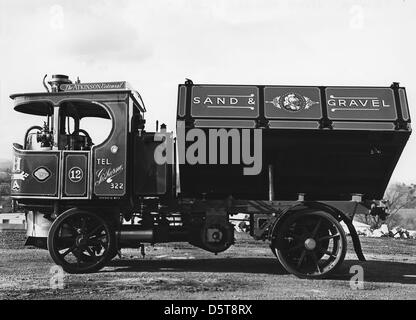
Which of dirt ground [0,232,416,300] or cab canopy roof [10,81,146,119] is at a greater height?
cab canopy roof [10,81,146,119]

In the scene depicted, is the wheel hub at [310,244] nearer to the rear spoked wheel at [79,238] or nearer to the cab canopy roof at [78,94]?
the rear spoked wheel at [79,238]

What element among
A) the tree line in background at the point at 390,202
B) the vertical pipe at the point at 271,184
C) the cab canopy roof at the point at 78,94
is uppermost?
the cab canopy roof at the point at 78,94

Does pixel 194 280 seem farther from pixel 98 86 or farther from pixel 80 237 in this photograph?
pixel 98 86

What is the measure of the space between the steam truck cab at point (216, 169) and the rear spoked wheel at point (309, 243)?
2 cm

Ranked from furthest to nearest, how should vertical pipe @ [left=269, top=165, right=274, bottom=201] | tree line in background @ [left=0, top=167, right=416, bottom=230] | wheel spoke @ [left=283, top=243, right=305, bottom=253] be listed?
tree line in background @ [left=0, top=167, right=416, bottom=230] < vertical pipe @ [left=269, top=165, right=274, bottom=201] < wheel spoke @ [left=283, top=243, right=305, bottom=253]

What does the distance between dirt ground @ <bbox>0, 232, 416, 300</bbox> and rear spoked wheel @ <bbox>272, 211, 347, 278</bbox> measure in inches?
9.8

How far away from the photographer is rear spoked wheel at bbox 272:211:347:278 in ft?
24.0

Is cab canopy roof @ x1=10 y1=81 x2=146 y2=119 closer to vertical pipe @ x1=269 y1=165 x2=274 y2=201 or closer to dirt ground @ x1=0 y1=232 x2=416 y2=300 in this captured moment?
vertical pipe @ x1=269 y1=165 x2=274 y2=201

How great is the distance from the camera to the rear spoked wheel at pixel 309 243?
7.32m

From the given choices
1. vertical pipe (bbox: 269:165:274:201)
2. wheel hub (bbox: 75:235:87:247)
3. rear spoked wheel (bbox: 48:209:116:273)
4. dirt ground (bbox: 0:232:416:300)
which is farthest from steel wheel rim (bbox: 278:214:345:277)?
wheel hub (bbox: 75:235:87:247)

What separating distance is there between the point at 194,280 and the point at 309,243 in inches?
75.8

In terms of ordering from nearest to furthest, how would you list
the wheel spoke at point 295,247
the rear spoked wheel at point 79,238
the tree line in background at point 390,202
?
the wheel spoke at point 295,247
the rear spoked wheel at point 79,238
the tree line in background at point 390,202

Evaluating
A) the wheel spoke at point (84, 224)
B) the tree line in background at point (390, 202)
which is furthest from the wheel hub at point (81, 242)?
the tree line in background at point (390, 202)

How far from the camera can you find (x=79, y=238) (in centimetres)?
774
